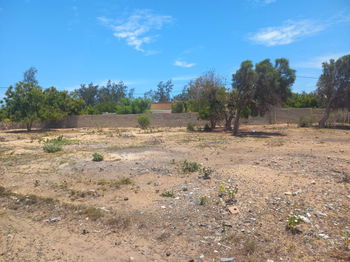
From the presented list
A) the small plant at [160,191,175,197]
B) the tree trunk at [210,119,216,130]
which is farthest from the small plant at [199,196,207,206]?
the tree trunk at [210,119,216,130]

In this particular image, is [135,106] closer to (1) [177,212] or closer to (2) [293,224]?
(1) [177,212]

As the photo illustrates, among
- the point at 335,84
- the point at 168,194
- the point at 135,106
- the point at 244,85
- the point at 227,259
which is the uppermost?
the point at 335,84

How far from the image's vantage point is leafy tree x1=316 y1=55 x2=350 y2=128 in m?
25.1

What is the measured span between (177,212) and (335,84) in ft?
82.5

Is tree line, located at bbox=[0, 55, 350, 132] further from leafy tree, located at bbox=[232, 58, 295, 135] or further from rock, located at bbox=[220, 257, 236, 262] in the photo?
rock, located at bbox=[220, 257, 236, 262]

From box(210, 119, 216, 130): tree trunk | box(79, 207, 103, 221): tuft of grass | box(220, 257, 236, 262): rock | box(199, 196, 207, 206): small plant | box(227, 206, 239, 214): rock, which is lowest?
box(220, 257, 236, 262): rock

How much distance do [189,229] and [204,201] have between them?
110 centimetres

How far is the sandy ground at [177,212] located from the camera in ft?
13.9

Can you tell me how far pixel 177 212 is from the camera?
5.51 metres

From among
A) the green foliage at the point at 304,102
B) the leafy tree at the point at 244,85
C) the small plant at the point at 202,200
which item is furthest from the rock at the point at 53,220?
the green foliage at the point at 304,102

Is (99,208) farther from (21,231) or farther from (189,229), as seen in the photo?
(189,229)

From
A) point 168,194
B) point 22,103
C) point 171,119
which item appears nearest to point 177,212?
point 168,194

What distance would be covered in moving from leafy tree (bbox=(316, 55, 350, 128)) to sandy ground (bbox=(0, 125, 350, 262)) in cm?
1938

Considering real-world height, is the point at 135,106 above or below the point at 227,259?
above
